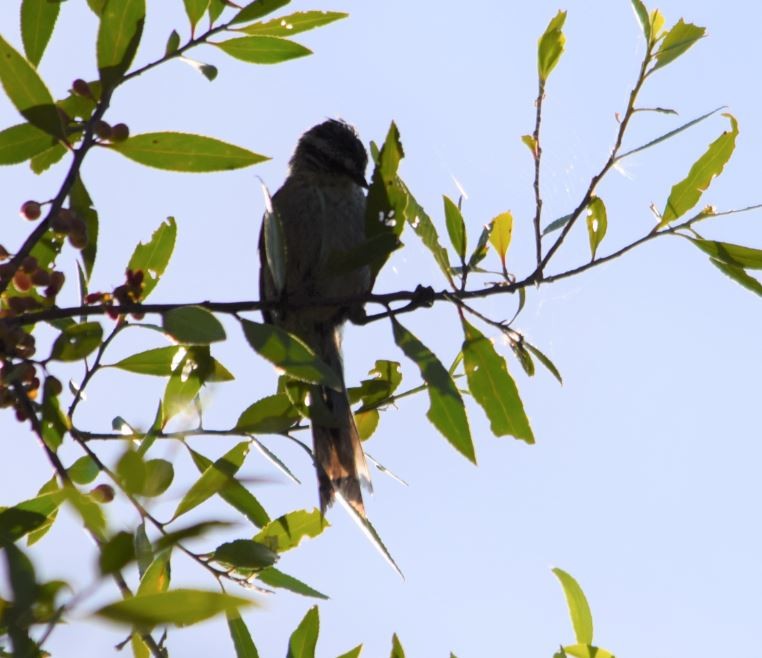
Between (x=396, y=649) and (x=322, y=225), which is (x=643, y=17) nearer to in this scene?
(x=396, y=649)

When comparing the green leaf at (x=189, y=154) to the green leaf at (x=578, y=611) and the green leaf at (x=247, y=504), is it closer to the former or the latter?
the green leaf at (x=247, y=504)

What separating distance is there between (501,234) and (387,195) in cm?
30

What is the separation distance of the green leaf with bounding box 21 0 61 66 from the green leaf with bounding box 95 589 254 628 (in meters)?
1.63

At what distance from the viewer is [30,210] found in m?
2.28

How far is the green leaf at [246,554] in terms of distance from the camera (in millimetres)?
2229

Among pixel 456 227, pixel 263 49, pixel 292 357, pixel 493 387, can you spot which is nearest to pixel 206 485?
pixel 292 357

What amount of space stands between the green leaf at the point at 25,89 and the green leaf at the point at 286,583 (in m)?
1.16

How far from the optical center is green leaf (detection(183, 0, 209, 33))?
2.34 m

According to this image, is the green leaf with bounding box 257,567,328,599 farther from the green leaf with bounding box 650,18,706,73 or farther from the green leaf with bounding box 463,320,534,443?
the green leaf with bounding box 650,18,706,73

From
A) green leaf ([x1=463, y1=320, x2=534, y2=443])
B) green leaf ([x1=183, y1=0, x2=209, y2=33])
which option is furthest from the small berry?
green leaf ([x1=463, y1=320, x2=534, y2=443])

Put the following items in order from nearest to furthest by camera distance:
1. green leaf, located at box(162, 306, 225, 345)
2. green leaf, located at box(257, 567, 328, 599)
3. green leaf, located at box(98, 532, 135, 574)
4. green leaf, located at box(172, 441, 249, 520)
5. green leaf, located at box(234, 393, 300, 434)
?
green leaf, located at box(98, 532, 135, 574) < green leaf, located at box(162, 306, 225, 345) < green leaf, located at box(172, 441, 249, 520) < green leaf, located at box(234, 393, 300, 434) < green leaf, located at box(257, 567, 328, 599)

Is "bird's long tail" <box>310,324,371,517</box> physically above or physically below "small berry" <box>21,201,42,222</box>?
below

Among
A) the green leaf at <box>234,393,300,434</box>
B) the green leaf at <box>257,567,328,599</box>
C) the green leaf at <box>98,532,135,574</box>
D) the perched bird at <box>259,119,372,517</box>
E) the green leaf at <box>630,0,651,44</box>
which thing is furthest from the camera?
the perched bird at <box>259,119,372,517</box>

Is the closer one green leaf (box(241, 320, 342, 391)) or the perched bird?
green leaf (box(241, 320, 342, 391))
